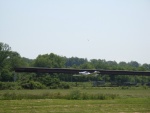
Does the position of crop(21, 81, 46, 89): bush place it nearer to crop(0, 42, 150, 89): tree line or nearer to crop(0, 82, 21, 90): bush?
crop(0, 42, 150, 89): tree line

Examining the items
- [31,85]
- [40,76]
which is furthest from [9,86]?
[40,76]

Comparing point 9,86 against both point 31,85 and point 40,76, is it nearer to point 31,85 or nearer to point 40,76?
point 31,85

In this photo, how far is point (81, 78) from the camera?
80250 mm

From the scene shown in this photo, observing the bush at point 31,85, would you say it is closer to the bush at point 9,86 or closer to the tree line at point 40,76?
the tree line at point 40,76

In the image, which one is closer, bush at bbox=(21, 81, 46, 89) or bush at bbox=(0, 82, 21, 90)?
bush at bbox=(0, 82, 21, 90)

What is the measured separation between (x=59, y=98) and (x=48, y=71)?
34374 millimetres

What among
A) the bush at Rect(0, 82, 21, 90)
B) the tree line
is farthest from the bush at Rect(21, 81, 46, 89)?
the bush at Rect(0, 82, 21, 90)

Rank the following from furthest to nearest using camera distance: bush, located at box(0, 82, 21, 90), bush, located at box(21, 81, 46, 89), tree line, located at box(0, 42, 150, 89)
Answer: tree line, located at box(0, 42, 150, 89)
bush, located at box(21, 81, 46, 89)
bush, located at box(0, 82, 21, 90)

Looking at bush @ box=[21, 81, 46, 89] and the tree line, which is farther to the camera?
the tree line

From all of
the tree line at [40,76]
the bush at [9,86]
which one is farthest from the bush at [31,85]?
the bush at [9,86]

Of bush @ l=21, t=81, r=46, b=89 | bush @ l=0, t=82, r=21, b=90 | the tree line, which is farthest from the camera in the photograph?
the tree line

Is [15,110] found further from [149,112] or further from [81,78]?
[81,78]

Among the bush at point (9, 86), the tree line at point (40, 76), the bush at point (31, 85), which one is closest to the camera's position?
the bush at point (9, 86)

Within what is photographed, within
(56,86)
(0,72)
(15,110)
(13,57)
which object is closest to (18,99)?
(15,110)
